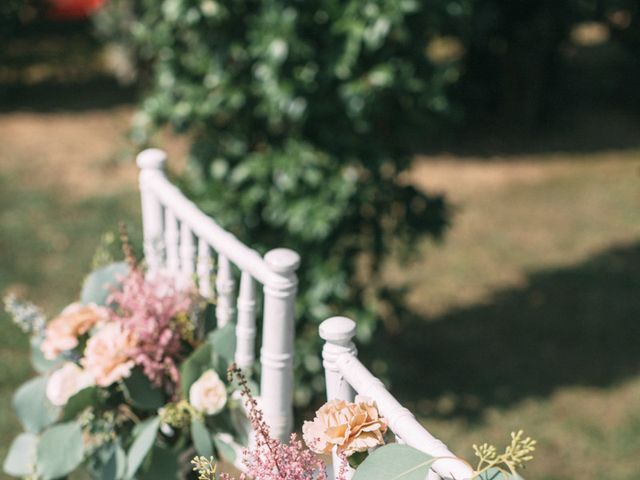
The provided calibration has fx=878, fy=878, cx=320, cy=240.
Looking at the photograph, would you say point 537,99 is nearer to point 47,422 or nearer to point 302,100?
point 302,100

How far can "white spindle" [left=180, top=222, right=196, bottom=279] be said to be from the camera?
10.0ft

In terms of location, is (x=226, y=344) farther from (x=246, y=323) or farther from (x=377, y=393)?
(x=377, y=393)

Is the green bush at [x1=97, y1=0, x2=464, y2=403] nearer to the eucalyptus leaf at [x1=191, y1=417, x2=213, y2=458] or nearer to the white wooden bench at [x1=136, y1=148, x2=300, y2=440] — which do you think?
the white wooden bench at [x1=136, y1=148, x2=300, y2=440]

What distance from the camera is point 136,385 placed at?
9.42 feet

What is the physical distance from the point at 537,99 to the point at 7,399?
6.23m

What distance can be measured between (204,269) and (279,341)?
1.51ft

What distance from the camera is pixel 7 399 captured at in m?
4.68

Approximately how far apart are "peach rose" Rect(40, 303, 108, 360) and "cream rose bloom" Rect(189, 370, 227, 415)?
465 mm

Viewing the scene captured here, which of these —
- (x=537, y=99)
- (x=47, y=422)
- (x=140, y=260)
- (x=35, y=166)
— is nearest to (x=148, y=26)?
(x=140, y=260)

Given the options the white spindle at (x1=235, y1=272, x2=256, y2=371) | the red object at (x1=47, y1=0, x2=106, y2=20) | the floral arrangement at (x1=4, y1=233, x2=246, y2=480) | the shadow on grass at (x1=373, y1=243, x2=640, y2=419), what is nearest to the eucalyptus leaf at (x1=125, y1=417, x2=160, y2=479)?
the floral arrangement at (x1=4, y1=233, x2=246, y2=480)

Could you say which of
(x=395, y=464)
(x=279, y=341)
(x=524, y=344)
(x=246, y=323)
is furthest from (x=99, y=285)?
(x=524, y=344)

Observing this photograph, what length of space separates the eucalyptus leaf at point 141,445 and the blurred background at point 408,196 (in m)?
1.54

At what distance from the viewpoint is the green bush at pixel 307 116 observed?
4.00 metres

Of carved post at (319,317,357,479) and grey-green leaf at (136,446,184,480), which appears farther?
grey-green leaf at (136,446,184,480)
